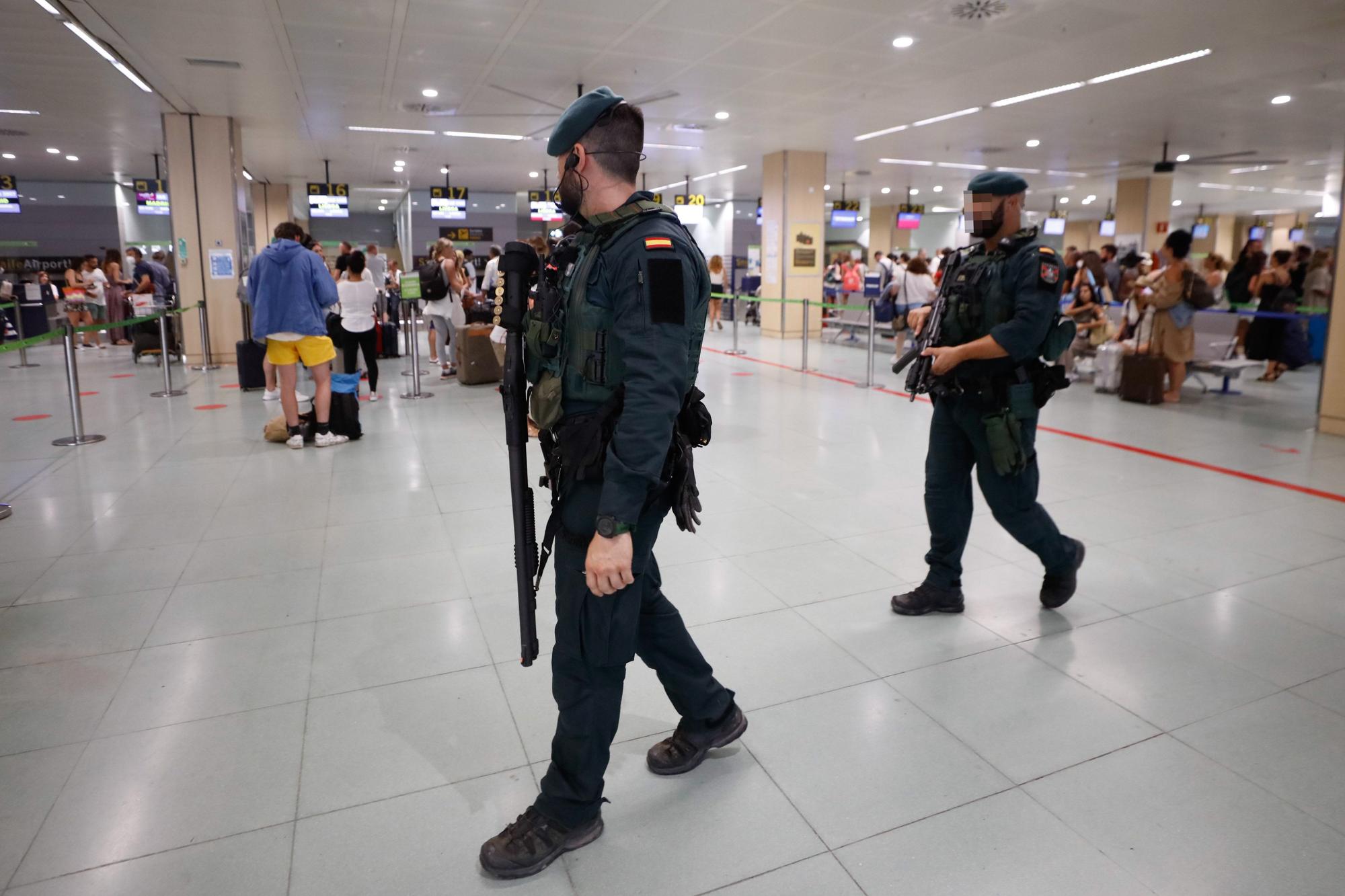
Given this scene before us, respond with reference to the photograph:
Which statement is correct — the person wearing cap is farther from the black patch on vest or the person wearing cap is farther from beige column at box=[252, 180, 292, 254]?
beige column at box=[252, 180, 292, 254]

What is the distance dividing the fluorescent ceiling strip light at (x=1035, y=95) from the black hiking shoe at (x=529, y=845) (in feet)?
35.8

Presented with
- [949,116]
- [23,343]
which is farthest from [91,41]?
[949,116]

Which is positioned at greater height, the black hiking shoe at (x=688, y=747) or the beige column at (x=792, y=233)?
the beige column at (x=792, y=233)

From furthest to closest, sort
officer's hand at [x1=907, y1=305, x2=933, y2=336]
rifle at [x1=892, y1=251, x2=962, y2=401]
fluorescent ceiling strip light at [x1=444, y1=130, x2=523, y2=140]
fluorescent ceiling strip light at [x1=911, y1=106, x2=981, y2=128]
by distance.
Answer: fluorescent ceiling strip light at [x1=444, y1=130, x2=523, y2=140], fluorescent ceiling strip light at [x1=911, y1=106, x2=981, y2=128], officer's hand at [x1=907, y1=305, x2=933, y2=336], rifle at [x1=892, y1=251, x2=962, y2=401]

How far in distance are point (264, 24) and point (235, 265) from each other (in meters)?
4.94

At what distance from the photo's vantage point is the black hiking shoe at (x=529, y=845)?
182 cm

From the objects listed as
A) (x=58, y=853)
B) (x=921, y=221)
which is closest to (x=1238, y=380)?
(x=58, y=853)

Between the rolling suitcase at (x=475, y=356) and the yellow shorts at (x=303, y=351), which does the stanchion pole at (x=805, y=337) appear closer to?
the rolling suitcase at (x=475, y=356)

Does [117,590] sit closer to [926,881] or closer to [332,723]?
[332,723]

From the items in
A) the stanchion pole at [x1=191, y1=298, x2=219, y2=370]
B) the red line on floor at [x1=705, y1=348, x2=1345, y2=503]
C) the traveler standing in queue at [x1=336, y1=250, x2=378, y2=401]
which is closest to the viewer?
the red line on floor at [x1=705, y1=348, x2=1345, y2=503]

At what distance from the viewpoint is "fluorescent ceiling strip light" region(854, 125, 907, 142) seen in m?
13.0

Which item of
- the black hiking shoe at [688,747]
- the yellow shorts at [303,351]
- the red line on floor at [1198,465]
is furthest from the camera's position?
the yellow shorts at [303,351]

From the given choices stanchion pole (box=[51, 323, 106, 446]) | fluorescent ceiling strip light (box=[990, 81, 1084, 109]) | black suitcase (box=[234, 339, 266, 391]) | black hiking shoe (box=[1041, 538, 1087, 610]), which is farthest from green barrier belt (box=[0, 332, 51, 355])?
fluorescent ceiling strip light (box=[990, 81, 1084, 109])

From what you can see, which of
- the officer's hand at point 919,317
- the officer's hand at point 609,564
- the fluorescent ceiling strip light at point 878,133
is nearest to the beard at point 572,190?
the officer's hand at point 609,564
